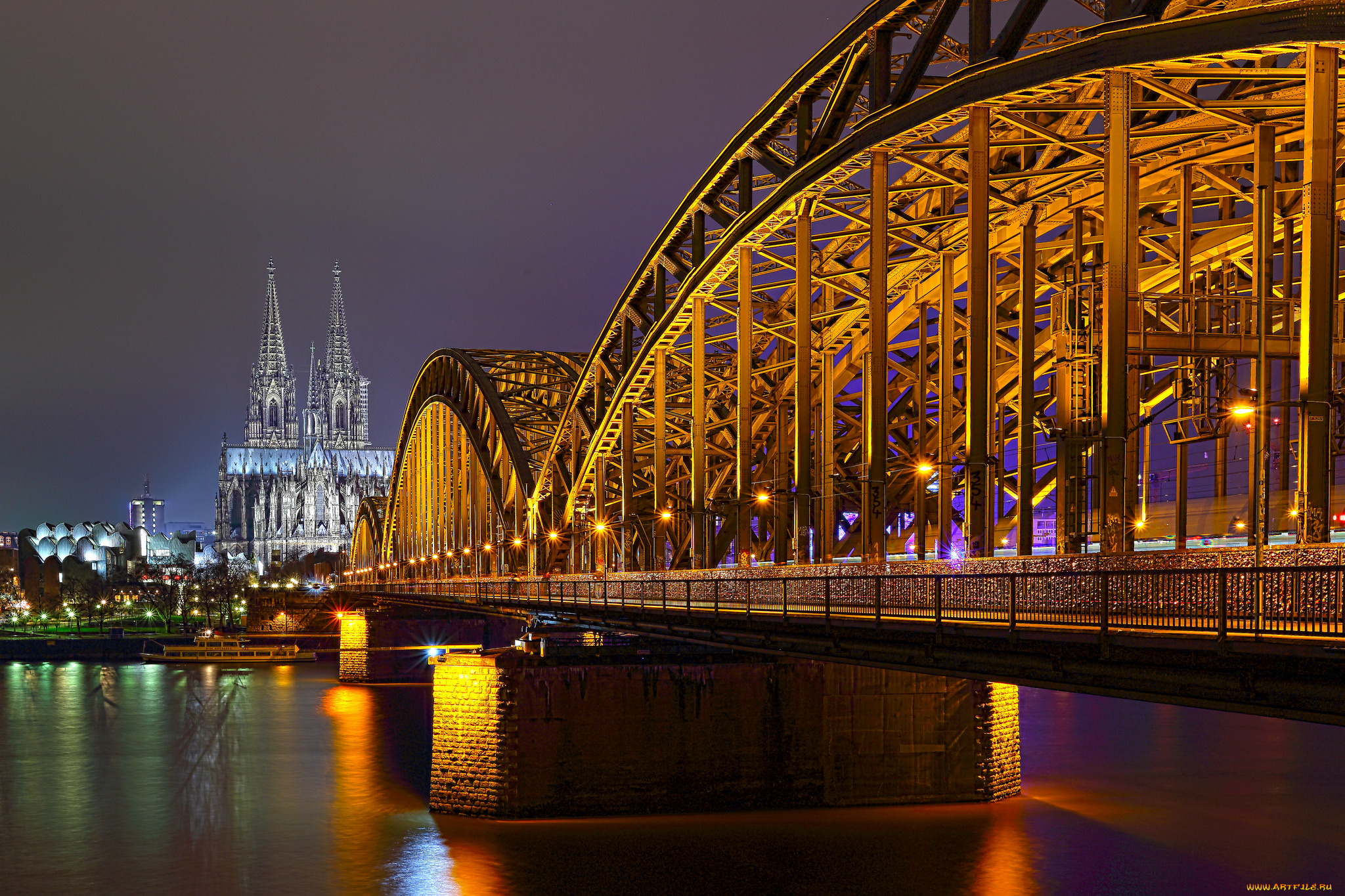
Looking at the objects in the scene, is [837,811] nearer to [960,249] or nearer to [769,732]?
[769,732]

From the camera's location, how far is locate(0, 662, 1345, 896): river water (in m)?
35.8

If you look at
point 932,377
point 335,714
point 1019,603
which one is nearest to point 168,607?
point 335,714

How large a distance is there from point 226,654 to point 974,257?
109 meters

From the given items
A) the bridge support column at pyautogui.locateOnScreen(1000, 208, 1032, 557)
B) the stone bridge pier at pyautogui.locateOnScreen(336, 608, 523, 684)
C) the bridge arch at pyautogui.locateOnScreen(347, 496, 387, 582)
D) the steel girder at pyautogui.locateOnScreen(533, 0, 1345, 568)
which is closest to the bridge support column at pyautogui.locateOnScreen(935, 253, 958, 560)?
the steel girder at pyautogui.locateOnScreen(533, 0, 1345, 568)

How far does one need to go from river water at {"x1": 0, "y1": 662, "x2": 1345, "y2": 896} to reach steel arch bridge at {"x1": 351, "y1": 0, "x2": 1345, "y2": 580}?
Result: 7998 mm

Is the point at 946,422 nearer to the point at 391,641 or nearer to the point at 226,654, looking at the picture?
the point at 391,641

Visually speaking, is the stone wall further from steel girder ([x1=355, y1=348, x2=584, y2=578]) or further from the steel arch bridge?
steel girder ([x1=355, y1=348, x2=584, y2=578])

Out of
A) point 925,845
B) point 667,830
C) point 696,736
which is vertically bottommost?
point 925,845

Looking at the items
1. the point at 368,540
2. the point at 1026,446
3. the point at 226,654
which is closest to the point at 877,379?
the point at 1026,446

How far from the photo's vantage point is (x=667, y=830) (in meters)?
38.3

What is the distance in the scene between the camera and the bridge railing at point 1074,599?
16.2 metres

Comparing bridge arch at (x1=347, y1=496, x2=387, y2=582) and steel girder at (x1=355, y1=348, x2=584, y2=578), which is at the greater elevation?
steel girder at (x1=355, y1=348, x2=584, y2=578)

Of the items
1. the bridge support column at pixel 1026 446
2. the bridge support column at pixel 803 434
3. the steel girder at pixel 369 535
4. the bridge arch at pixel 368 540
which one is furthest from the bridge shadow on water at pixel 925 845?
the steel girder at pixel 369 535

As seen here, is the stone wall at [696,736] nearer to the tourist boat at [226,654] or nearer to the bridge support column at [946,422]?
the bridge support column at [946,422]
